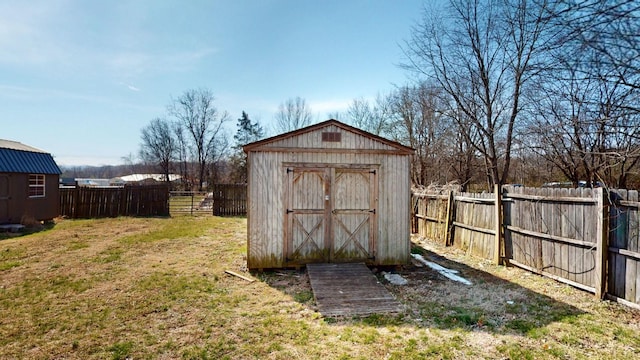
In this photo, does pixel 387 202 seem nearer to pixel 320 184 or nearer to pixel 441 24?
pixel 320 184

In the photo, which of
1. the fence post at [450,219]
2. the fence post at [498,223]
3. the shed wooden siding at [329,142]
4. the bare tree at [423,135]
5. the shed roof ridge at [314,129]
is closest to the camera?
the shed roof ridge at [314,129]

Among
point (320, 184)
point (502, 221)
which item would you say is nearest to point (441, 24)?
point (502, 221)

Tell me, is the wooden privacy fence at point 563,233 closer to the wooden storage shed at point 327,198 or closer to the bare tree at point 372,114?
the wooden storage shed at point 327,198

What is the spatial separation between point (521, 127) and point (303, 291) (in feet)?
35.0

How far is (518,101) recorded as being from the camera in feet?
38.0

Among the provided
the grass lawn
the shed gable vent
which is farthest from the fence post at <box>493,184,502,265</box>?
the shed gable vent

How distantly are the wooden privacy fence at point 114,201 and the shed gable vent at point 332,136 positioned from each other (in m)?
12.2

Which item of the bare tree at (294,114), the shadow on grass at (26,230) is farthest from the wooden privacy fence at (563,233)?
the bare tree at (294,114)

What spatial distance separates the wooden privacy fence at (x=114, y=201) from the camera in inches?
559

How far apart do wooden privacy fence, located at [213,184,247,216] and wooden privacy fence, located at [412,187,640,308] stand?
1106 cm

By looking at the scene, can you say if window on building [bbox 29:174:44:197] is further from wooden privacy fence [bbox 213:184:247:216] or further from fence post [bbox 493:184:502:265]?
fence post [bbox 493:184:502:265]

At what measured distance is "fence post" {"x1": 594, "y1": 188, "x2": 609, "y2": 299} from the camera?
4805mm

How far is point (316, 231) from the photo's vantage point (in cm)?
668

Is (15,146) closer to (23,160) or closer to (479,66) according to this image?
(23,160)
